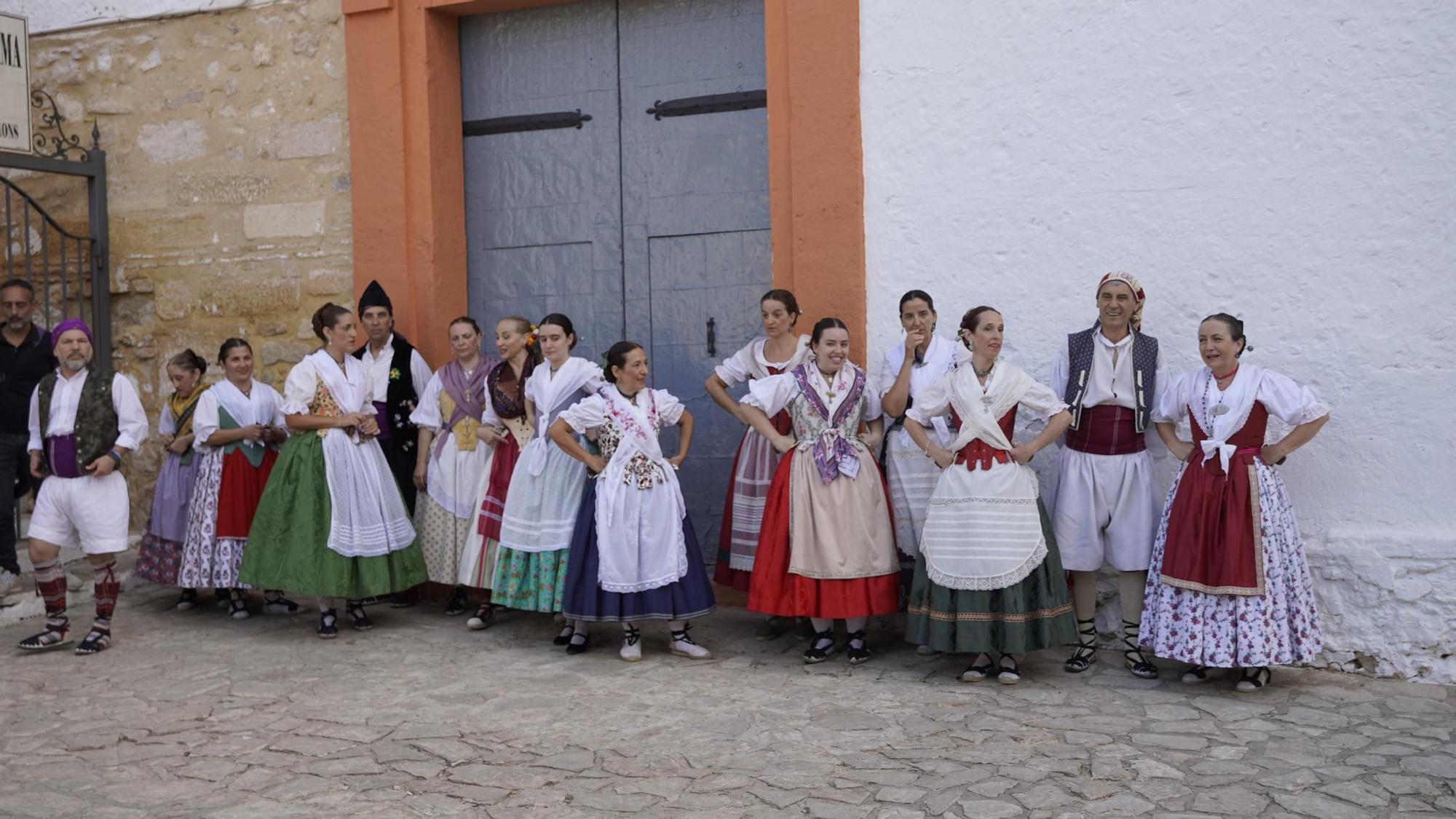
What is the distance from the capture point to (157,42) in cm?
721

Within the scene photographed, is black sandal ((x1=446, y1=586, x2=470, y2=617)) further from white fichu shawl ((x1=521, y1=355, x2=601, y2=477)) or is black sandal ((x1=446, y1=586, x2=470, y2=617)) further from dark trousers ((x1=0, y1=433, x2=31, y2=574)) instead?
dark trousers ((x1=0, y1=433, x2=31, y2=574))

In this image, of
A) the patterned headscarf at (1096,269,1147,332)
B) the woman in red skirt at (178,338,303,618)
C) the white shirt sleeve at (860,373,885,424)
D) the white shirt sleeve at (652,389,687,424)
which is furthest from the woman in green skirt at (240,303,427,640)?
the patterned headscarf at (1096,269,1147,332)

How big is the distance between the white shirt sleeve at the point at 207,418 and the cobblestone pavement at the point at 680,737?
3.53 feet

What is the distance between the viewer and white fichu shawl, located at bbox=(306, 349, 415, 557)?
18.9ft

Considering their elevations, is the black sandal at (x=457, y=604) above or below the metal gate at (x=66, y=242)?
below

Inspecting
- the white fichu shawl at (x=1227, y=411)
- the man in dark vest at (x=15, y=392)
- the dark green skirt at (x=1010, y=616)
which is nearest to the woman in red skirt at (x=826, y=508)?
the dark green skirt at (x=1010, y=616)

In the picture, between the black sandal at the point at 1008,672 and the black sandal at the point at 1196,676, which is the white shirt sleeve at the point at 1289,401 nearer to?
the black sandal at the point at 1196,676

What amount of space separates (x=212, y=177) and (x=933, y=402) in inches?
175

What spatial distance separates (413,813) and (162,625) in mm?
3200

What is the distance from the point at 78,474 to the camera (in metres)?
5.46

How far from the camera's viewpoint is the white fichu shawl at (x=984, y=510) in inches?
185

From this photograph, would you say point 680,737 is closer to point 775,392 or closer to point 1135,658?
point 775,392

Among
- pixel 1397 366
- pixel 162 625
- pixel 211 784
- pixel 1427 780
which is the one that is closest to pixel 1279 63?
pixel 1397 366

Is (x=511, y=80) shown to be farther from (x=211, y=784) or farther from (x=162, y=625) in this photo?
(x=211, y=784)
